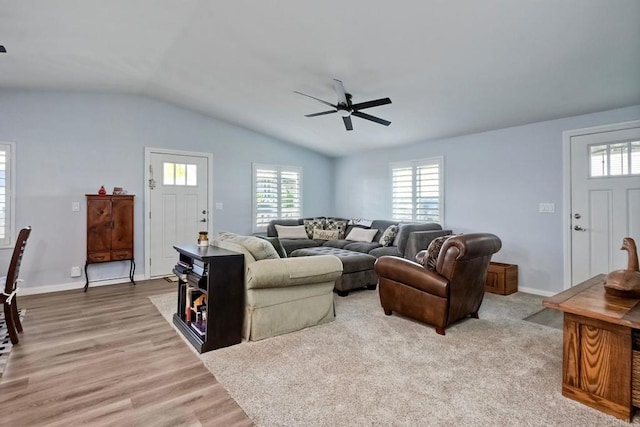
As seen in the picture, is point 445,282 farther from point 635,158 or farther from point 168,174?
point 168,174

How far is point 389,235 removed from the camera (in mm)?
5562

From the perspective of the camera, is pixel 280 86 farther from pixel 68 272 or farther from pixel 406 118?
pixel 68 272

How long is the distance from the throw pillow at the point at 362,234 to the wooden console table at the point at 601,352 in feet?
12.4

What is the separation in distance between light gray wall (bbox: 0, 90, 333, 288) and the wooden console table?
5.30 m

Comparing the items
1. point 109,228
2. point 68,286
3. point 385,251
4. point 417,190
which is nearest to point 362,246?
point 385,251

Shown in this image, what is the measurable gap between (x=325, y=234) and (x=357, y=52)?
12.3ft

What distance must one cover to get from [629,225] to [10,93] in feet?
25.6

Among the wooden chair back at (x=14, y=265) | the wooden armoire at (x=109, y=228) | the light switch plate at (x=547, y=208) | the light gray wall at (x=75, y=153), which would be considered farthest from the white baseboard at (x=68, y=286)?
the light switch plate at (x=547, y=208)

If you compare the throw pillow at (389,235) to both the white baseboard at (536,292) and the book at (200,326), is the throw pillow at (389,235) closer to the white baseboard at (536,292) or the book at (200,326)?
the white baseboard at (536,292)

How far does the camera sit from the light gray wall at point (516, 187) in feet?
14.1

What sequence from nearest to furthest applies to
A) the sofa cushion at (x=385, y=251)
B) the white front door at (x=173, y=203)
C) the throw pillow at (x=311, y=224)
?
the sofa cushion at (x=385, y=251), the white front door at (x=173, y=203), the throw pillow at (x=311, y=224)

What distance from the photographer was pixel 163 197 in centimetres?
552

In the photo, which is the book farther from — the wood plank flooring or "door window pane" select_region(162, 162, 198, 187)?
"door window pane" select_region(162, 162, 198, 187)

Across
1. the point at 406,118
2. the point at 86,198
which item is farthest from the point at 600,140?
the point at 86,198
